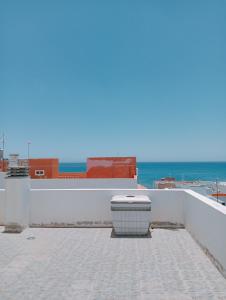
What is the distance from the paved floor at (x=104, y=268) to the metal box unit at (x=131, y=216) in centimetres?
27

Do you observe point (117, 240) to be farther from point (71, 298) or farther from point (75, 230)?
point (71, 298)

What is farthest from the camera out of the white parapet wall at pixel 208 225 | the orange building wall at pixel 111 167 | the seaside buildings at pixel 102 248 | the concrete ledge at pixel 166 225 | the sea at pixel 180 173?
the sea at pixel 180 173

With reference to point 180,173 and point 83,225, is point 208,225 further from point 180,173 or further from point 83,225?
point 180,173

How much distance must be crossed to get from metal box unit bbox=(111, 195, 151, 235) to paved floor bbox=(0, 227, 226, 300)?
27 centimetres

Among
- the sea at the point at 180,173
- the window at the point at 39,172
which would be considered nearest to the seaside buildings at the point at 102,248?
the window at the point at 39,172

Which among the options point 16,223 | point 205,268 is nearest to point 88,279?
point 205,268

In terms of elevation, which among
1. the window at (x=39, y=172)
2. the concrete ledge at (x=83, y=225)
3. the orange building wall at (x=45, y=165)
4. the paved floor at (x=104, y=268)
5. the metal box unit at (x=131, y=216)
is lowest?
the paved floor at (x=104, y=268)

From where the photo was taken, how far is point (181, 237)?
6.25 meters

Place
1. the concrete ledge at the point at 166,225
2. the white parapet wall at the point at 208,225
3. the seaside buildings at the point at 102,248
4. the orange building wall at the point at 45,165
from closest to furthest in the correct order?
the seaside buildings at the point at 102,248, the white parapet wall at the point at 208,225, the concrete ledge at the point at 166,225, the orange building wall at the point at 45,165

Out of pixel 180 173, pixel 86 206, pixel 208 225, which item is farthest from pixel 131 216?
pixel 180 173

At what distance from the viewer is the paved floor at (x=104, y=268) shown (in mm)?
3725

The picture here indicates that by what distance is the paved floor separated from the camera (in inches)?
147

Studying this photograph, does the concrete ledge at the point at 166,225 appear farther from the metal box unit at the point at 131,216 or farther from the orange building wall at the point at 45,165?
the orange building wall at the point at 45,165

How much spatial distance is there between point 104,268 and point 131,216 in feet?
6.57
